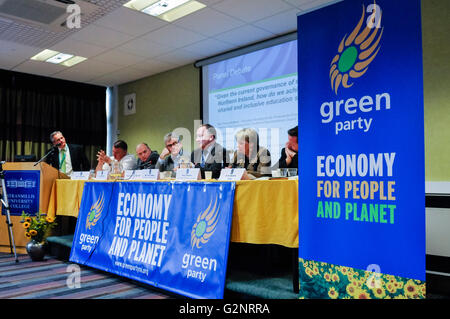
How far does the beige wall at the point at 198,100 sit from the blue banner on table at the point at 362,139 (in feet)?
6.93

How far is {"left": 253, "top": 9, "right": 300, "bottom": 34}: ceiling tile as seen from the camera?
3.95 metres

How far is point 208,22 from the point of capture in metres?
4.09

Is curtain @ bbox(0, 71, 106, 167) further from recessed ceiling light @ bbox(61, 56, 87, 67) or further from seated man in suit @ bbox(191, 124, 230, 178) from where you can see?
seated man in suit @ bbox(191, 124, 230, 178)

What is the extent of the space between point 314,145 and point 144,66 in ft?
15.2

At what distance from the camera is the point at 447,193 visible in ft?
10.1

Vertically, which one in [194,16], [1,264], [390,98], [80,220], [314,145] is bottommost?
[1,264]

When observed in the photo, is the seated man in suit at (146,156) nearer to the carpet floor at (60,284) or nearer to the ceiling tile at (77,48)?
the carpet floor at (60,284)

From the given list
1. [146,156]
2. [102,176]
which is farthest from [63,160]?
[102,176]

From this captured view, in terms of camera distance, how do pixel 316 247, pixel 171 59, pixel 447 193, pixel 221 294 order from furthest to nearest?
pixel 171 59 < pixel 447 193 < pixel 221 294 < pixel 316 247

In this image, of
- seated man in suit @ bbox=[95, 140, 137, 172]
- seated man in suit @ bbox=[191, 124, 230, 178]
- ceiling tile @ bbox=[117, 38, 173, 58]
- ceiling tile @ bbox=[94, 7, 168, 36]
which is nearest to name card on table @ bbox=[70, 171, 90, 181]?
Result: seated man in suit @ bbox=[95, 140, 137, 172]

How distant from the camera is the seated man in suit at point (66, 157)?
14.7 ft

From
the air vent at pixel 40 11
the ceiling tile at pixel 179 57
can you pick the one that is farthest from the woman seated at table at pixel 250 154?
the ceiling tile at pixel 179 57
